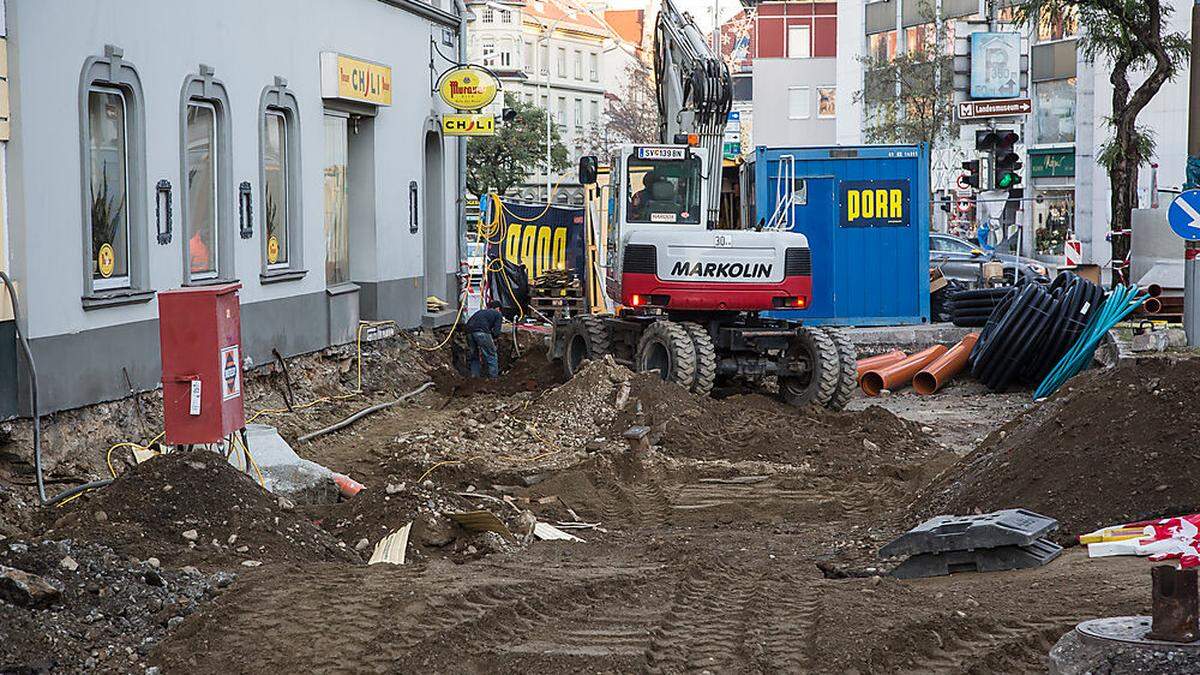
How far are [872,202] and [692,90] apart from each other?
538 cm

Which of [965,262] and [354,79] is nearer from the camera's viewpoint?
[354,79]

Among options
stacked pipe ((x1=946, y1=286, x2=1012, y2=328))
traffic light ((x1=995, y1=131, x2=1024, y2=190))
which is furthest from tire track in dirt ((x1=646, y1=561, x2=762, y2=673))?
traffic light ((x1=995, y1=131, x2=1024, y2=190))

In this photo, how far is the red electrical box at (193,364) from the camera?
985 cm

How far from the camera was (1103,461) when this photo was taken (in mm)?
9578

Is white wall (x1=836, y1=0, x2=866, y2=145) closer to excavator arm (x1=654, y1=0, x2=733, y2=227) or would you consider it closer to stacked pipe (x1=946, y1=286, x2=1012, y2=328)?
stacked pipe (x1=946, y1=286, x2=1012, y2=328)

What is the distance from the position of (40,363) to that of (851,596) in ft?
20.1

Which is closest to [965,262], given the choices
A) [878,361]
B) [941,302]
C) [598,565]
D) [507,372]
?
[941,302]

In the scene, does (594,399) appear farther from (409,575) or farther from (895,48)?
(895,48)

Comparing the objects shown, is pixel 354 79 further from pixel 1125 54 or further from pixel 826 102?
pixel 826 102

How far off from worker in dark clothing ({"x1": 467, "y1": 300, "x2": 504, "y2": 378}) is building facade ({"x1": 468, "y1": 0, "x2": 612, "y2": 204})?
65.2m

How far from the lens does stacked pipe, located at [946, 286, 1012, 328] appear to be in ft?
78.8

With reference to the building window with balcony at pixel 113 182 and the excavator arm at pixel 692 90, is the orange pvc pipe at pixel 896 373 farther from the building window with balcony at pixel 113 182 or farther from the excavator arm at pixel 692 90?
the building window with balcony at pixel 113 182

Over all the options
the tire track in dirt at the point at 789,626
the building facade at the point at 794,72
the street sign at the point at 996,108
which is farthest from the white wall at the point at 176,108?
the building facade at the point at 794,72

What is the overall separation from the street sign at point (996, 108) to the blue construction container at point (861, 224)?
16.4 metres
